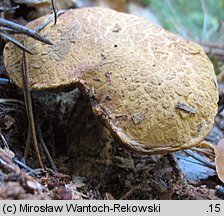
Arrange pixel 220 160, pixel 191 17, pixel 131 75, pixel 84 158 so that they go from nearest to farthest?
1. pixel 131 75
2. pixel 220 160
3. pixel 84 158
4. pixel 191 17

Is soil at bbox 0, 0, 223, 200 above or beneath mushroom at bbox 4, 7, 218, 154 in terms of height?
beneath

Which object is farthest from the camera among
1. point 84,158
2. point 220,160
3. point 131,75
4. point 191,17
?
point 191,17

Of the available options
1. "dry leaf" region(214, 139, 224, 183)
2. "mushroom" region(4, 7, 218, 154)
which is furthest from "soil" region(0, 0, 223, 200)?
"mushroom" region(4, 7, 218, 154)

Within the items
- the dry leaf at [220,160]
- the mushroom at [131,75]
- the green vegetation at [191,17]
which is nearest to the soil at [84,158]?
the dry leaf at [220,160]

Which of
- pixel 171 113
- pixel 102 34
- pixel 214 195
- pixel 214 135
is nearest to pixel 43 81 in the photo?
pixel 102 34

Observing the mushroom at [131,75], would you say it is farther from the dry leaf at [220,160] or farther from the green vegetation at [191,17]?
the green vegetation at [191,17]

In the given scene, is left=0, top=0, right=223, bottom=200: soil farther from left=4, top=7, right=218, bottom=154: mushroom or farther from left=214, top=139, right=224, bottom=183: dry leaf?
left=4, top=7, right=218, bottom=154: mushroom

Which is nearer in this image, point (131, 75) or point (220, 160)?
point (131, 75)

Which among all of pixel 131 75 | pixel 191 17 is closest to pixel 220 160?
pixel 131 75

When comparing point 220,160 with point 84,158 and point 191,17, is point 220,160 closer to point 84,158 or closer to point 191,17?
point 84,158
